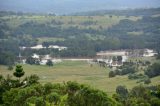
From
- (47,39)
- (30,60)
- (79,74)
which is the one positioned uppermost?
(47,39)

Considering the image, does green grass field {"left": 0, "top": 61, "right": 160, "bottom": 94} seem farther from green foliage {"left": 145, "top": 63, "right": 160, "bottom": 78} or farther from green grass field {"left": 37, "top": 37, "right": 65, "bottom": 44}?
green grass field {"left": 37, "top": 37, "right": 65, "bottom": 44}

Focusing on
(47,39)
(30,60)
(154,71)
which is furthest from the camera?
(47,39)

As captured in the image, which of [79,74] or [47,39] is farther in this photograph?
[47,39]

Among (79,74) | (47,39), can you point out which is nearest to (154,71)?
(79,74)

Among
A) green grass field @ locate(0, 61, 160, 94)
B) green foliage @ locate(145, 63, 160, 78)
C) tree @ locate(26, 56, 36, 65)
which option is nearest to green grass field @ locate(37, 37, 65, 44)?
tree @ locate(26, 56, 36, 65)

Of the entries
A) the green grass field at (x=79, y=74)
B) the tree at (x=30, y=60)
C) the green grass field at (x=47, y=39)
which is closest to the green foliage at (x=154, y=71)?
the green grass field at (x=79, y=74)

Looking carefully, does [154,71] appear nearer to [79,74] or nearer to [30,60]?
[79,74]

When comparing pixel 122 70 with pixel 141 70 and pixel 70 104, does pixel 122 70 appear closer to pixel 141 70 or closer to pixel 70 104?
pixel 141 70

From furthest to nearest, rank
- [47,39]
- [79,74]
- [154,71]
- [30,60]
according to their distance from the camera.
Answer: [47,39]
[30,60]
[79,74]
[154,71]

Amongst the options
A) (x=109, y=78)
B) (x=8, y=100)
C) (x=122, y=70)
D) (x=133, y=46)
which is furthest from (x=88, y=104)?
(x=133, y=46)
